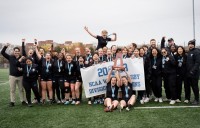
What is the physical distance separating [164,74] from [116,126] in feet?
12.2

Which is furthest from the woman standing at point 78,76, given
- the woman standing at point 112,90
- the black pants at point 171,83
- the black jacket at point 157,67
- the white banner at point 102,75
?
the black pants at point 171,83

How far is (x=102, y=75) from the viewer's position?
31.5 feet

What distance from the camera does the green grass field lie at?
257 inches

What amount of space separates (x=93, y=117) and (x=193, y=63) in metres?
3.97

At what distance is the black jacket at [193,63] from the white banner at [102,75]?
63.3 inches

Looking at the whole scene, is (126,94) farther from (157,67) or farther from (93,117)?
(93,117)

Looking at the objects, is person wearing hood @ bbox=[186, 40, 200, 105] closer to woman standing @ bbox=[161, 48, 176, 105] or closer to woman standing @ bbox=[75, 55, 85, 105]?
woman standing @ bbox=[161, 48, 176, 105]

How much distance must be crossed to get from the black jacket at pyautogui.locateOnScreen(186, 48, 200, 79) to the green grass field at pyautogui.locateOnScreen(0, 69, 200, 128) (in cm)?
112

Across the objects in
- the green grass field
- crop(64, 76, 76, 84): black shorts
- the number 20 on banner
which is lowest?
the green grass field

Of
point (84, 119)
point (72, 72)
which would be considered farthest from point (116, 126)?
point (72, 72)

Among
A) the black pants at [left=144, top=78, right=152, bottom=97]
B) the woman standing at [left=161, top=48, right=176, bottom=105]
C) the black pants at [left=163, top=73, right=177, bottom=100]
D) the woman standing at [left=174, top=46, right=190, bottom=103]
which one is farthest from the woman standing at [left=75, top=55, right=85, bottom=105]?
the woman standing at [left=174, top=46, right=190, bottom=103]

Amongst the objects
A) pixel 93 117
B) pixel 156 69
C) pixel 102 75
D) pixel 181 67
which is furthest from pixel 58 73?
pixel 181 67

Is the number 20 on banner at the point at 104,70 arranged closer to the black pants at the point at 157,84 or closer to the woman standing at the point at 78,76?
the woman standing at the point at 78,76

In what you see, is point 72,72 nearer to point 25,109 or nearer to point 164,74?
point 25,109
